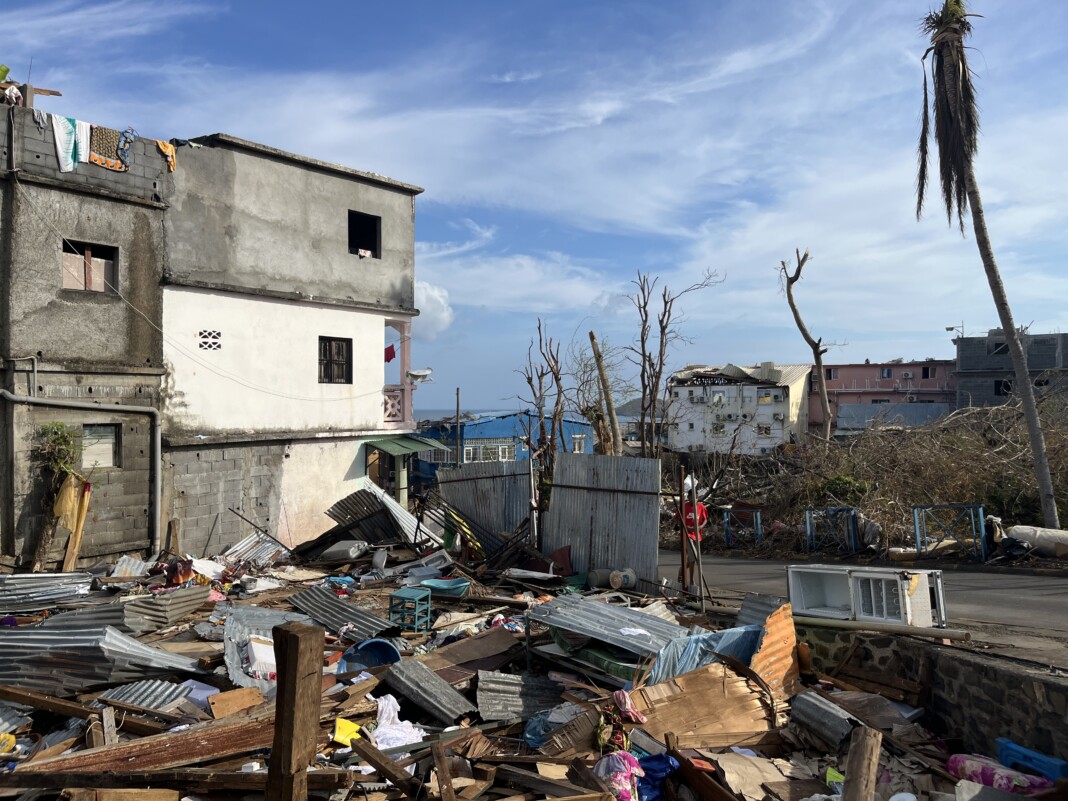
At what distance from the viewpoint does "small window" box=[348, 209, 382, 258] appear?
813 inches

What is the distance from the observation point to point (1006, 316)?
17.9 m

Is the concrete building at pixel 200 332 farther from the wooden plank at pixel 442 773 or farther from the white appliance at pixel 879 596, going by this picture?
the white appliance at pixel 879 596

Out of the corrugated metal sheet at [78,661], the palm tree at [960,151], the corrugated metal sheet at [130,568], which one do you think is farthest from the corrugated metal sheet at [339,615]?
the palm tree at [960,151]

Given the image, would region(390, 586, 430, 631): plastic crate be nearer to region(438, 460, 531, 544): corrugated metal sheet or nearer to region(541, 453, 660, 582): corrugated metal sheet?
region(541, 453, 660, 582): corrugated metal sheet

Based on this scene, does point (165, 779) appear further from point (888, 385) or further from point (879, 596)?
point (888, 385)

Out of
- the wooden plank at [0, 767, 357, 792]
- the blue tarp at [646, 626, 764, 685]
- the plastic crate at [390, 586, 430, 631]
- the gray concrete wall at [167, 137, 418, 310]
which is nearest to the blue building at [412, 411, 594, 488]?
the gray concrete wall at [167, 137, 418, 310]

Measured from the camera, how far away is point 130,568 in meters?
14.1

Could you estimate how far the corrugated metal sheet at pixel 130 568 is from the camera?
13.7m

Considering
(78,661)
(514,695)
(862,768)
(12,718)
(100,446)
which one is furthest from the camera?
(100,446)

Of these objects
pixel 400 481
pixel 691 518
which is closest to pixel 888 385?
pixel 400 481

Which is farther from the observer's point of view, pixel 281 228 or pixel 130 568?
pixel 281 228

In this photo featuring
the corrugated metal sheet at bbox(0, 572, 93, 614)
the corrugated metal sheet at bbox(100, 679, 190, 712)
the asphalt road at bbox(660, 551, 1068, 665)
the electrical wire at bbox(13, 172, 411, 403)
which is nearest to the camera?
the corrugated metal sheet at bbox(100, 679, 190, 712)

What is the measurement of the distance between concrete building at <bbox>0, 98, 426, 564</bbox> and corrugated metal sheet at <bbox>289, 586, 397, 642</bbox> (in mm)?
6280

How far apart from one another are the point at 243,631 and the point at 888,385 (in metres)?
46.7
